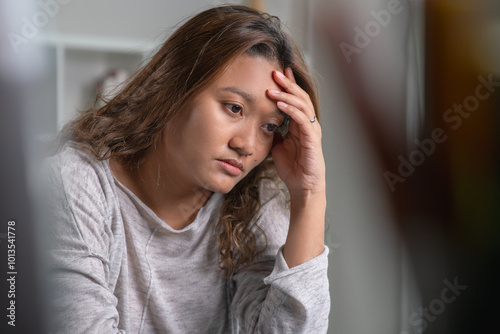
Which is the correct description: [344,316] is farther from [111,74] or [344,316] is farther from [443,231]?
[111,74]

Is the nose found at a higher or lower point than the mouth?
higher

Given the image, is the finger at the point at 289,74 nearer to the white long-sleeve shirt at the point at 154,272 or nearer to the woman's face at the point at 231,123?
the woman's face at the point at 231,123

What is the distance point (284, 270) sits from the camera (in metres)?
0.47

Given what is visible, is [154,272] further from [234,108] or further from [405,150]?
[405,150]

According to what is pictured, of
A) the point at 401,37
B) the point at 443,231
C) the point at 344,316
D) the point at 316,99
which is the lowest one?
the point at 344,316

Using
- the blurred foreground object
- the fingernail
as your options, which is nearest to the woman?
Result: the fingernail

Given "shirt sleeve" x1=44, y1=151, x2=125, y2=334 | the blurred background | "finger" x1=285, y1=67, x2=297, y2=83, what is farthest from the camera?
the blurred background

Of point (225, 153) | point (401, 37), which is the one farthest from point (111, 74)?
point (401, 37)

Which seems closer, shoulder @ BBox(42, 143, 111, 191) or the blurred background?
shoulder @ BBox(42, 143, 111, 191)

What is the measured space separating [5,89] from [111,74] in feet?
0.98

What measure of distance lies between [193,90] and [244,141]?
0.07 m

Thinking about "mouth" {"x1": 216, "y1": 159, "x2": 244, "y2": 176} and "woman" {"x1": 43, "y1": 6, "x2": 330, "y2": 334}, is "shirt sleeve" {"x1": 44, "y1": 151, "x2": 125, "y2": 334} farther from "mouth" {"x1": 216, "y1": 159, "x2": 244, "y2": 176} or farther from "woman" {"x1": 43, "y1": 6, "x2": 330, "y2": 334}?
"mouth" {"x1": 216, "y1": 159, "x2": 244, "y2": 176}

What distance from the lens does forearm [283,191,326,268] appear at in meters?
0.48

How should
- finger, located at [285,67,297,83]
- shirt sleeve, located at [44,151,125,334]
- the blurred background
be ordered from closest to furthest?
shirt sleeve, located at [44,151,125,334]
finger, located at [285,67,297,83]
the blurred background
